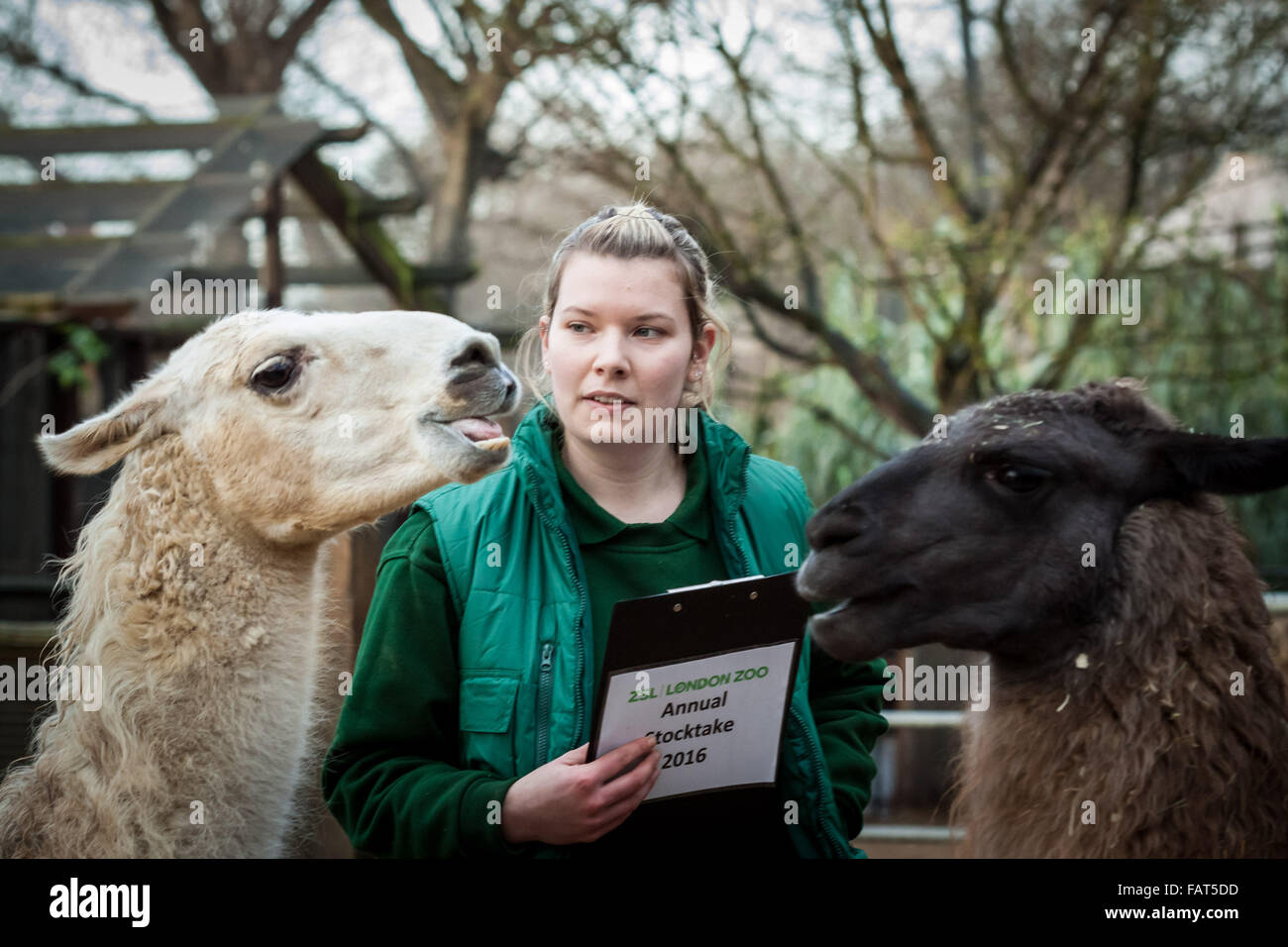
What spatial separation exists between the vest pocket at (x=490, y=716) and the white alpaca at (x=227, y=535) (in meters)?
0.39

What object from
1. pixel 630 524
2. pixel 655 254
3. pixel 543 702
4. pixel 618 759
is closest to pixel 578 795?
pixel 618 759

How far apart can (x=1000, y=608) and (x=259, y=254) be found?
5.97 meters

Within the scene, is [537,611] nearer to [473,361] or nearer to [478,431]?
[478,431]

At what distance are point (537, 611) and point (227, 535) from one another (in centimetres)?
70

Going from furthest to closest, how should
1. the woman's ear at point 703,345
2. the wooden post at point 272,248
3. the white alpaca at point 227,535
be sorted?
the wooden post at point 272,248, the woman's ear at point 703,345, the white alpaca at point 227,535

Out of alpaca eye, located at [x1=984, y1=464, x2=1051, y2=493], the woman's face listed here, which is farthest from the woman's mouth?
alpaca eye, located at [x1=984, y1=464, x2=1051, y2=493]

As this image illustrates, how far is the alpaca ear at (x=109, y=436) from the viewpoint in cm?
212

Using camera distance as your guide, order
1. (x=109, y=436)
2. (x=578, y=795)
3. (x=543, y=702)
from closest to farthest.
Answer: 1. (x=578, y=795)
2. (x=543, y=702)
3. (x=109, y=436)

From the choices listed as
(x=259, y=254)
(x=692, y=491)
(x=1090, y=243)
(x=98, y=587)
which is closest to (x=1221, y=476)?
(x=692, y=491)

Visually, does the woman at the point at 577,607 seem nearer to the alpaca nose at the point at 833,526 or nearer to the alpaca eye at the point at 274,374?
the alpaca nose at the point at 833,526

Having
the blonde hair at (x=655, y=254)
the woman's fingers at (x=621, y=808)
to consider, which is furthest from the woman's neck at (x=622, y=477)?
the woman's fingers at (x=621, y=808)

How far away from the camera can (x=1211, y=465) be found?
2.04 m

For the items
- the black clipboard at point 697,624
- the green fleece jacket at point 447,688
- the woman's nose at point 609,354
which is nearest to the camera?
the black clipboard at point 697,624
